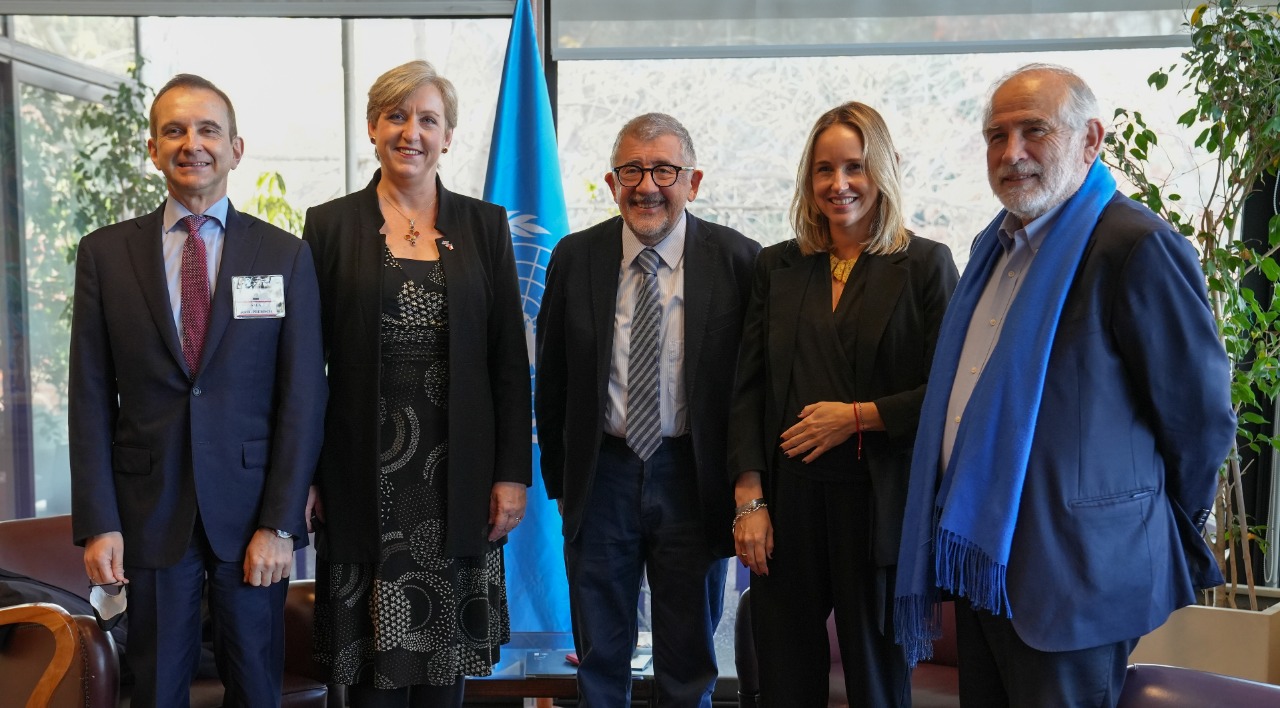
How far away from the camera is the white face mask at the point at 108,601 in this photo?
2203mm

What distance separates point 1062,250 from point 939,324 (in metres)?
0.43

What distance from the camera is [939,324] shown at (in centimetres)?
223

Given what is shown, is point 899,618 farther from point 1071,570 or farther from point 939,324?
point 939,324

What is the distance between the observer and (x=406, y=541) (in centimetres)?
242

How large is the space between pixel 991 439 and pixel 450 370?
1.22 metres

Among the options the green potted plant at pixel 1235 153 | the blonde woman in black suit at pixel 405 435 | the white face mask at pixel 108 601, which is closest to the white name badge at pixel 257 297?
the blonde woman in black suit at pixel 405 435

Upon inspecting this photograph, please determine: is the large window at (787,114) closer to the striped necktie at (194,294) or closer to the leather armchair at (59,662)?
the striped necktie at (194,294)

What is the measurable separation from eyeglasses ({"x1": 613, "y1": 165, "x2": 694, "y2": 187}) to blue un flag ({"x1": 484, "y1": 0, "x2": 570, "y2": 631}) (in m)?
1.15

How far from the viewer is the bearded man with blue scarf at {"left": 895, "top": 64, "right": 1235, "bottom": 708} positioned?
5.66 feet

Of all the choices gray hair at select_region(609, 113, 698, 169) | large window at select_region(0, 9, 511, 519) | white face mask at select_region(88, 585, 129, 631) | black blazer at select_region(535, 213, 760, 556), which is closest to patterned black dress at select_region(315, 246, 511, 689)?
black blazer at select_region(535, 213, 760, 556)

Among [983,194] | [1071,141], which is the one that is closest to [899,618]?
[1071,141]

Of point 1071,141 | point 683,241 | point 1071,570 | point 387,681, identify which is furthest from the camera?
point 683,241

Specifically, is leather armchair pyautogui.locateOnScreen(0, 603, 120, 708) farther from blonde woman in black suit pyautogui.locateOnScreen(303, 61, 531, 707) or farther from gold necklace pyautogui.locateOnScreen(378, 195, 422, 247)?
gold necklace pyautogui.locateOnScreen(378, 195, 422, 247)

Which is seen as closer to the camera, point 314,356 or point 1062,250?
point 1062,250
